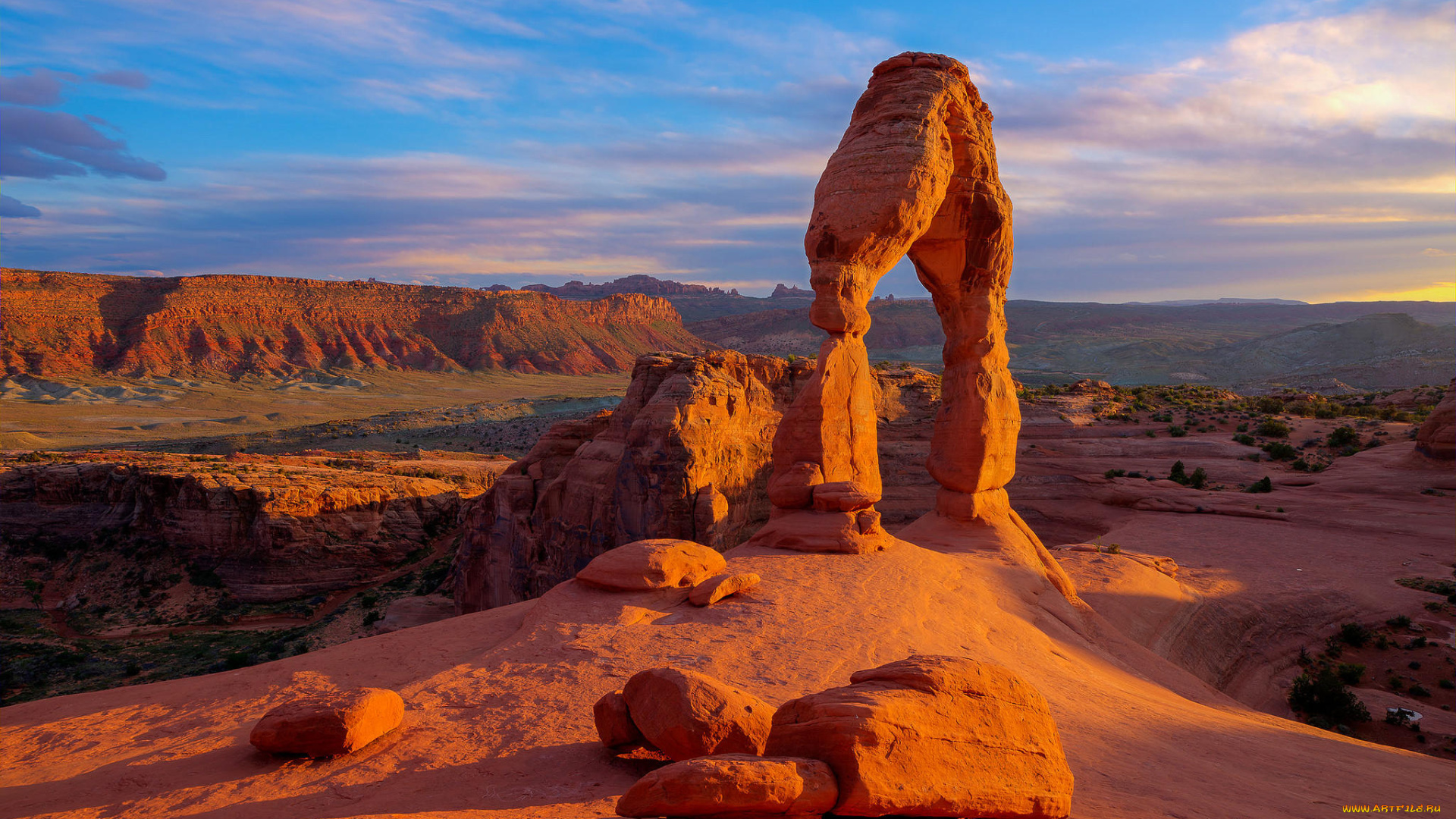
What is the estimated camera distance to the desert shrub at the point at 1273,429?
Result: 3562cm

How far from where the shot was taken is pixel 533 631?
8586mm

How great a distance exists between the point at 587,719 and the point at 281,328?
121940mm

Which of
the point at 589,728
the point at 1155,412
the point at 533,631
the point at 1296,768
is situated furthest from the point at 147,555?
the point at 1155,412

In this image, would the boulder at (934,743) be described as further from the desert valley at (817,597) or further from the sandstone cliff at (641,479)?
the sandstone cliff at (641,479)

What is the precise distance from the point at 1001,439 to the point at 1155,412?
30633mm

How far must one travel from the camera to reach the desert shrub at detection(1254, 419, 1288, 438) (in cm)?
3562

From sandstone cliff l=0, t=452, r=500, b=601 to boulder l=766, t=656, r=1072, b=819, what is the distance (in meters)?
30.2

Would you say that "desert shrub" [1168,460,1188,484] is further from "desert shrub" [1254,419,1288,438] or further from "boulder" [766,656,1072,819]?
"boulder" [766,656,1072,819]

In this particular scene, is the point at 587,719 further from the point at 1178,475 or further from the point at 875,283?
the point at 1178,475

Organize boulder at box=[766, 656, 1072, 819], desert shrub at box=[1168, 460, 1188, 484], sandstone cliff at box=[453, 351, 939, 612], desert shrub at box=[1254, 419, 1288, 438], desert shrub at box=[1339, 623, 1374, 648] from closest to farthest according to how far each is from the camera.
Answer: boulder at box=[766, 656, 1072, 819] → desert shrub at box=[1339, 623, 1374, 648] → sandstone cliff at box=[453, 351, 939, 612] → desert shrub at box=[1168, 460, 1188, 484] → desert shrub at box=[1254, 419, 1288, 438]

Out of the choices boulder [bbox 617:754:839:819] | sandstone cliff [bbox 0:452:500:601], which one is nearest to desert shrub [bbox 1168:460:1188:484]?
boulder [bbox 617:754:839:819]

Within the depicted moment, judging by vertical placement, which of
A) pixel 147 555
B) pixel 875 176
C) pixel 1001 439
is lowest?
pixel 147 555

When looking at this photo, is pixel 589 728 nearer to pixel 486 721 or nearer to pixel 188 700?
pixel 486 721

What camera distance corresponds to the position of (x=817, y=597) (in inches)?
400
